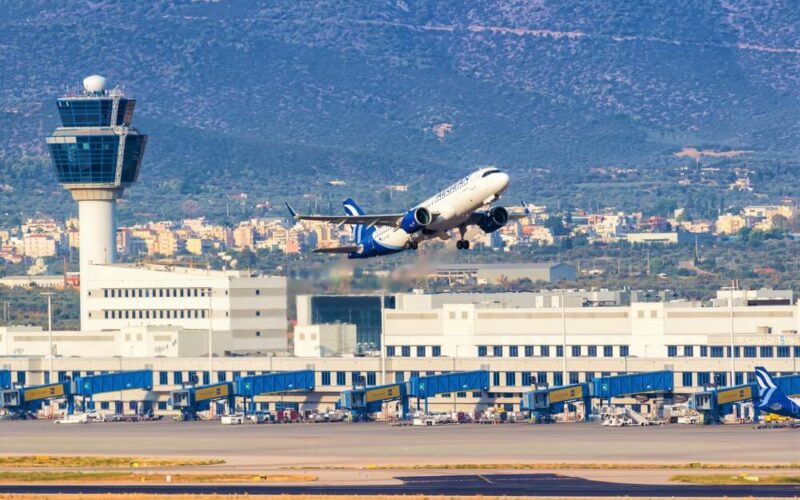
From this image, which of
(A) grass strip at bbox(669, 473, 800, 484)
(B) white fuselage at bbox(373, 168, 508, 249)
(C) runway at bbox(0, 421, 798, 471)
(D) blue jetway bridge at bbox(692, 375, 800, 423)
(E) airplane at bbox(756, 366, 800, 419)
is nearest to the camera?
(A) grass strip at bbox(669, 473, 800, 484)

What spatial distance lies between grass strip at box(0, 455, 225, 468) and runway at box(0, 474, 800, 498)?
58.4ft

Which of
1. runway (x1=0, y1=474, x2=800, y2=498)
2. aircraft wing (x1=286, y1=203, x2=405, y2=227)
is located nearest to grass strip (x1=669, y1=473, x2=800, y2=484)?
runway (x1=0, y1=474, x2=800, y2=498)

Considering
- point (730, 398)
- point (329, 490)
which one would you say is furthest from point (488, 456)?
point (730, 398)

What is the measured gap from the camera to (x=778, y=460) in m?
142

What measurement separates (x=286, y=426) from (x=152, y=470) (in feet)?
186

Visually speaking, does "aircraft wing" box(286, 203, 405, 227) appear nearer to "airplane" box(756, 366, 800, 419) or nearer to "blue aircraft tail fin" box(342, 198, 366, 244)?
"blue aircraft tail fin" box(342, 198, 366, 244)

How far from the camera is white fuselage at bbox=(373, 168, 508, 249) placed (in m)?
139

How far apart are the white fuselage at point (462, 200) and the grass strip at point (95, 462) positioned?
896 inches

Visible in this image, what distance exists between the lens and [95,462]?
5910 inches

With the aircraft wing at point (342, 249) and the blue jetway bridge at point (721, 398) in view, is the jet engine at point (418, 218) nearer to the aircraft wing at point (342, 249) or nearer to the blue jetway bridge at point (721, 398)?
the aircraft wing at point (342, 249)

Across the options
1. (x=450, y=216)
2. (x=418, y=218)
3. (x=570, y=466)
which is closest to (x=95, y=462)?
(x=418, y=218)

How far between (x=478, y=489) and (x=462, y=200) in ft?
83.0

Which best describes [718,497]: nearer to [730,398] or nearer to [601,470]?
[601,470]

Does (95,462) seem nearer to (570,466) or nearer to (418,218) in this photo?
(418,218)
